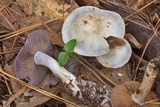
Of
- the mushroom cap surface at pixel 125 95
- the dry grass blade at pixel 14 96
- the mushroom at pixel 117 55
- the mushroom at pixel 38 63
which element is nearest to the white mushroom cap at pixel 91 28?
the mushroom at pixel 117 55

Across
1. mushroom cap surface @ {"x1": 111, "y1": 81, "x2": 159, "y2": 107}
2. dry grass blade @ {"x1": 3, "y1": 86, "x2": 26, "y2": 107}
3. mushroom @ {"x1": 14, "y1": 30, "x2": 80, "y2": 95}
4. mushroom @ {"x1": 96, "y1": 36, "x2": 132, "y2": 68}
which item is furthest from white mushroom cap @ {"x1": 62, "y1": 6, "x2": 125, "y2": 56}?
dry grass blade @ {"x1": 3, "y1": 86, "x2": 26, "y2": 107}

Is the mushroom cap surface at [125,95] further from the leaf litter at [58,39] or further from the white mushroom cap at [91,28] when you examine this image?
the white mushroom cap at [91,28]

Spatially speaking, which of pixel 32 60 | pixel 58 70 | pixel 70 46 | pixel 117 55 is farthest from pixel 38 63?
pixel 117 55

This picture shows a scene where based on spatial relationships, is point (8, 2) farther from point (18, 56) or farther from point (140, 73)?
point (140, 73)

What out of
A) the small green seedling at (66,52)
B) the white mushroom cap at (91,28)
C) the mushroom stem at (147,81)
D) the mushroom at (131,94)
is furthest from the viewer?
the white mushroom cap at (91,28)

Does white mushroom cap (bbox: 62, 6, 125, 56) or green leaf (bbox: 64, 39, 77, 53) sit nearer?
green leaf (bbox: 64, 39, 77, 53)

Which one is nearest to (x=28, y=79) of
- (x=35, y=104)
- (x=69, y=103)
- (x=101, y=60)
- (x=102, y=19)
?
(x=35, y=104)

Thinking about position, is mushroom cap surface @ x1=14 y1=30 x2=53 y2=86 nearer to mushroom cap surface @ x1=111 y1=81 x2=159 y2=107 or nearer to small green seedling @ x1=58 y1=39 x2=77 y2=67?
small green seedling @ x1=58 y1=39 x2=77 y2=67

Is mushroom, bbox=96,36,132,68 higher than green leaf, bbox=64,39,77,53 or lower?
lower
